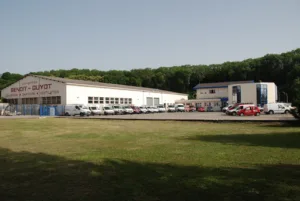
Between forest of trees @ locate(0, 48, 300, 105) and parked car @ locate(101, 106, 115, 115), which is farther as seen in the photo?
forest of trees @ locate(0, 48, 300, 105)

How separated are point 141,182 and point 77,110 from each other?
38.1 meters

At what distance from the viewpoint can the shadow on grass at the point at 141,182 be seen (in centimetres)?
504

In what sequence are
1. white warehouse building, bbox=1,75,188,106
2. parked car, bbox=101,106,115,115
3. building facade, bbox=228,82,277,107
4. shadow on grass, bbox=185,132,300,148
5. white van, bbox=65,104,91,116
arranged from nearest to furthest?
shadow on grass, bbox=185,132,300,148
white van, bbox=65,104,91,116
parked car, bbox=101,106,115,115
white warehouse building, bbox=1,75,188,106
building facade, bbox=228,82,277,107

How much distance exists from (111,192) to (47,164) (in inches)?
138

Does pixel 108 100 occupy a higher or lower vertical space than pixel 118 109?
higher

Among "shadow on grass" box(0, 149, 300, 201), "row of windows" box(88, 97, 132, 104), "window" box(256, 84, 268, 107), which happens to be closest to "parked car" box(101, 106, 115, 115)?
"row of windows" box(88, 97, 132, 104)

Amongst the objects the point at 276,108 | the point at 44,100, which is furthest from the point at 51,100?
the point at 276,108

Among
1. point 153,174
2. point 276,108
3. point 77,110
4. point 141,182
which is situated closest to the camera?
point 141,182

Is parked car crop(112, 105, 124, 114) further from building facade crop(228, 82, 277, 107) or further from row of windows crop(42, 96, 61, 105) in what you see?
building facade crop(228, 82, 277, 107)

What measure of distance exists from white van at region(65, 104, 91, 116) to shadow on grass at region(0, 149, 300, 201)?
1364 inches

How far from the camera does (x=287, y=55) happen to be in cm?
8850

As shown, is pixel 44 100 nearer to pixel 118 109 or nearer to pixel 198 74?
pixel 118 109

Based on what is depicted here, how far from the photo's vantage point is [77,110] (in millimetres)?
42312

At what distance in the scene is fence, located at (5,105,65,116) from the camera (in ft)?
149
